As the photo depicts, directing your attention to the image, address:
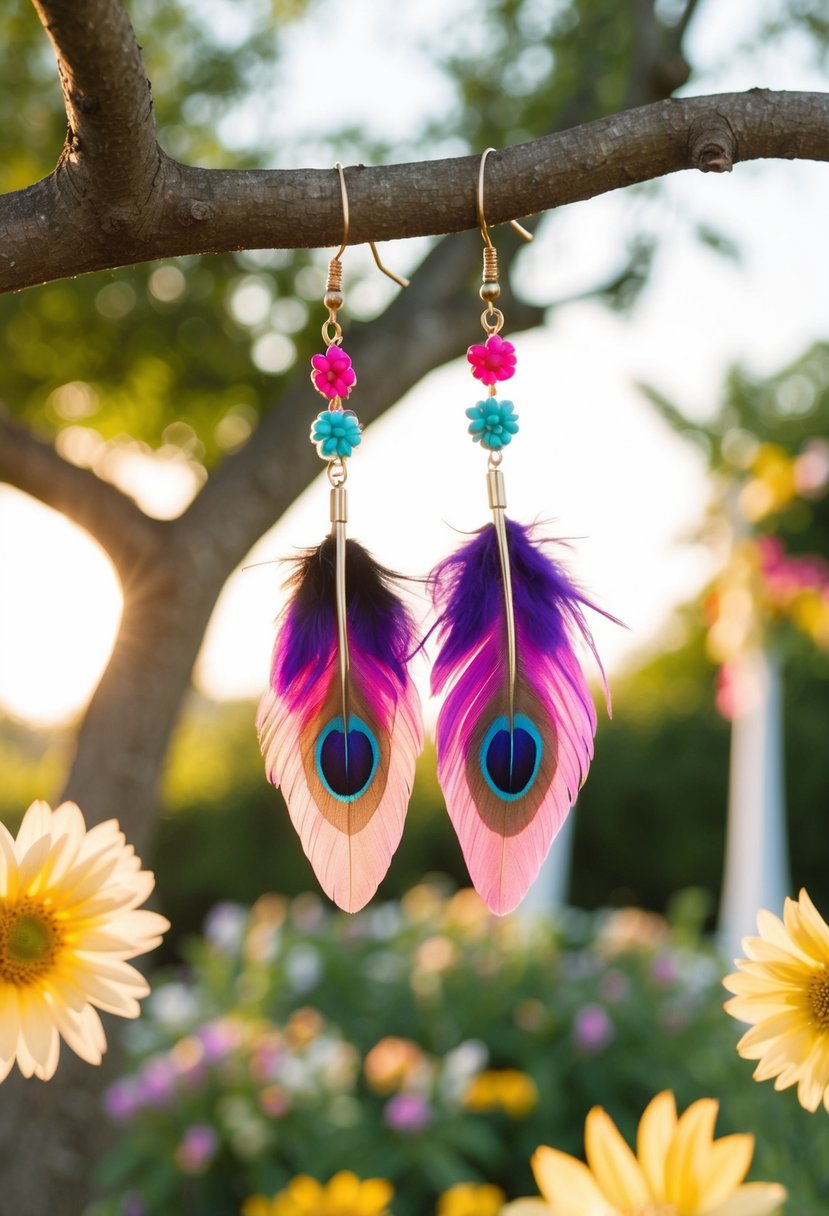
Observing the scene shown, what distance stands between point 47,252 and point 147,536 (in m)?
1.56

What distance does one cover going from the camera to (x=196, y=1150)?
2.81 metres

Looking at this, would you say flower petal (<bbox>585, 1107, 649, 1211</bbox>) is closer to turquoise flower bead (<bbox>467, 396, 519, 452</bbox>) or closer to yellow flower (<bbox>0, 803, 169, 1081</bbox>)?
yellow flower (<bbox>0, 803, 169, 1081</bbox>)

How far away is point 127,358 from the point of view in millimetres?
3799

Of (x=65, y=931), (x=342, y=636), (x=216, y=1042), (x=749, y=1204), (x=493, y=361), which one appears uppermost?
(x=493, y=361)

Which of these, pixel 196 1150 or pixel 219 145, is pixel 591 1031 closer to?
pixel 196 1150

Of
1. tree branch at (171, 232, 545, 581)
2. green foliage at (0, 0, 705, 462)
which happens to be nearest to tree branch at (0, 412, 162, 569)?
tree branch at (171, 232, 545, 581)

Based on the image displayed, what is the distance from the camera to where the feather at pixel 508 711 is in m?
1.12

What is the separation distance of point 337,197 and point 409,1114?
247cm

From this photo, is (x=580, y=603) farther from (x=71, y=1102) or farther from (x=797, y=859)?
(x=797, y=859)

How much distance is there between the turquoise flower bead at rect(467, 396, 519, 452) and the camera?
1215 millimetres

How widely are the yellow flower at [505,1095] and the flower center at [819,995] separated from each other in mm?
2285

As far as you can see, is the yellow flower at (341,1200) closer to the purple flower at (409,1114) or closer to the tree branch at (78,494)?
the purple flower at (409,1114)

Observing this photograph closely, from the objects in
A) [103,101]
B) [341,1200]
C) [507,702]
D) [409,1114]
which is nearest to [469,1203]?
[341,1200]

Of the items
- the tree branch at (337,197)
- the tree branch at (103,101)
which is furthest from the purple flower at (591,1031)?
the tree branch at (103,101)
